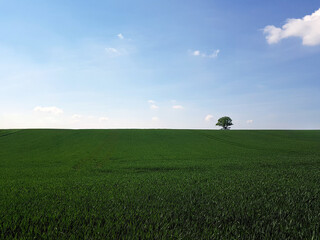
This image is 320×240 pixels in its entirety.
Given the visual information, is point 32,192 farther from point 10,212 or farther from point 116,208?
point 116,208

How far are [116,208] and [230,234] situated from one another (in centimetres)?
297

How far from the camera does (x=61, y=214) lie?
A: 4.97 meters

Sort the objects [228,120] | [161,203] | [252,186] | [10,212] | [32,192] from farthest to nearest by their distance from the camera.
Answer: [228,120] → [252,186] → [32,192] → [161,203] → [10,212]

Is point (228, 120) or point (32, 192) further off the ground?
point (228, 120)

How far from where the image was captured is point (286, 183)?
29.1ft

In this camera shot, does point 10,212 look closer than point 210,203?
Yes

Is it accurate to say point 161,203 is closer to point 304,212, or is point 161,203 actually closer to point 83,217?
point 83,217

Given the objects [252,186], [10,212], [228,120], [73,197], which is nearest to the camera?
[10,212]

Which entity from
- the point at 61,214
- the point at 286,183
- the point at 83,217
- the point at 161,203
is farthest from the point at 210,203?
the point at 286,183

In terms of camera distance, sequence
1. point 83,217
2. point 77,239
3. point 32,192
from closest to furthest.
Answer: point 77,239, point 83,217, point 32,192

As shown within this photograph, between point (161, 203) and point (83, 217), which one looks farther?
point (161, 203)

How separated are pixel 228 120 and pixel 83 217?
10105 cm

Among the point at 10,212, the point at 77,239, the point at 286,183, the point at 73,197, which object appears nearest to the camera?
the point at 77,239

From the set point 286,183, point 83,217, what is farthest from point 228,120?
point 83,217
